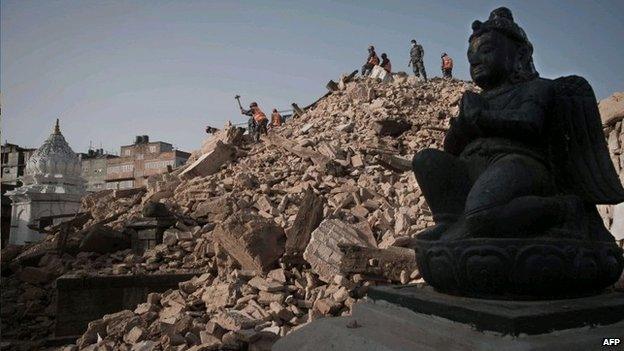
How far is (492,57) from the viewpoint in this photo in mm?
2139

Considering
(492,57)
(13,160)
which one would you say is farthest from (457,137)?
(13,160)

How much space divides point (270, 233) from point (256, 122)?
9717 millimetres

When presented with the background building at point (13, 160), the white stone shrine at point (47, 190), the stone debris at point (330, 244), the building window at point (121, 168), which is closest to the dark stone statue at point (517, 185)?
the stone debris at point (330, 244)

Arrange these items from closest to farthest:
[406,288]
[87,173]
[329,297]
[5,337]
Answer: [406,288], [329,297], [5,337], [87,173]

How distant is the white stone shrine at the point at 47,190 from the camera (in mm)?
9477

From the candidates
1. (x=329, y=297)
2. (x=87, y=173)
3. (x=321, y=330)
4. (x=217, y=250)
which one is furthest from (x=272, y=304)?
(x=87, y=173)

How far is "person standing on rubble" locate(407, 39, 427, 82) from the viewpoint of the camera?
16.9m

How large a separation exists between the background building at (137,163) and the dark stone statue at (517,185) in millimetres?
31216

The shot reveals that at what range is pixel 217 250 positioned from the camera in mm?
5238

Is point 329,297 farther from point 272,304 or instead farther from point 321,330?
point 321,330

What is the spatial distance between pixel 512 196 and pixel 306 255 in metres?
3.06

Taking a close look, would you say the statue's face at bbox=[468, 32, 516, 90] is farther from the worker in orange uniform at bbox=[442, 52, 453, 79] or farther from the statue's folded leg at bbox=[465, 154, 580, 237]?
the worker in orange uniform at bbox=[442, 52, 453, 79]

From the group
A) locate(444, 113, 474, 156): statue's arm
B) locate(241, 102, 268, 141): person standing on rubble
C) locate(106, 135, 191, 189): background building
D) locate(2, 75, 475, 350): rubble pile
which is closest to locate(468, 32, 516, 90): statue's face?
locate(444, 113, 474, 156): statue's arm

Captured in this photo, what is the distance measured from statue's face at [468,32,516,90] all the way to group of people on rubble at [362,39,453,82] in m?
15.4
